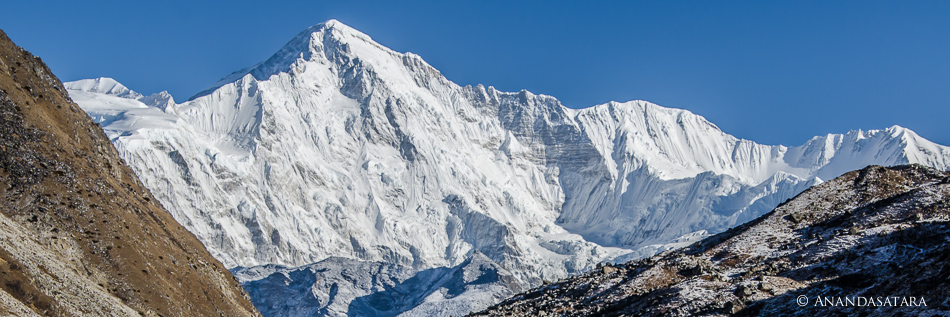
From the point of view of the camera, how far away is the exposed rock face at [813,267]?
70000 millimetres

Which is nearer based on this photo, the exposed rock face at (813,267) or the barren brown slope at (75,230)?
the exposed rock face at (813,267)

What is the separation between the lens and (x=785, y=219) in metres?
108

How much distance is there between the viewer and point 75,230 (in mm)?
104875

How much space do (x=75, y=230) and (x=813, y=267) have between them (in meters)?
76.1

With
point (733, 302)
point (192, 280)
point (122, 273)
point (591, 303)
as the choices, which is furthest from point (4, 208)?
point (733, 302)

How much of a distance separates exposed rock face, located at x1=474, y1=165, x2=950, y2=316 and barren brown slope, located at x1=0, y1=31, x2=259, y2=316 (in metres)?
38.6

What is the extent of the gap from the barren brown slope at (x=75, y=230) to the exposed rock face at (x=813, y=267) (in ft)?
127

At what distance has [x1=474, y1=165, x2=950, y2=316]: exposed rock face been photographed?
2756 inches

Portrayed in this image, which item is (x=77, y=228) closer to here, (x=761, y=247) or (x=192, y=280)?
(x=192, y=280)

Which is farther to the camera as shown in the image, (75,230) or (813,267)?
(75,230)

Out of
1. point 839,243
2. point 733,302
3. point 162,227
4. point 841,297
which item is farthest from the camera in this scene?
point 162,227

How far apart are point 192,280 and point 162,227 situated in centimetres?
Answer: 1418

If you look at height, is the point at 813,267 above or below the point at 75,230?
below

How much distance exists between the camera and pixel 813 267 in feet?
283
